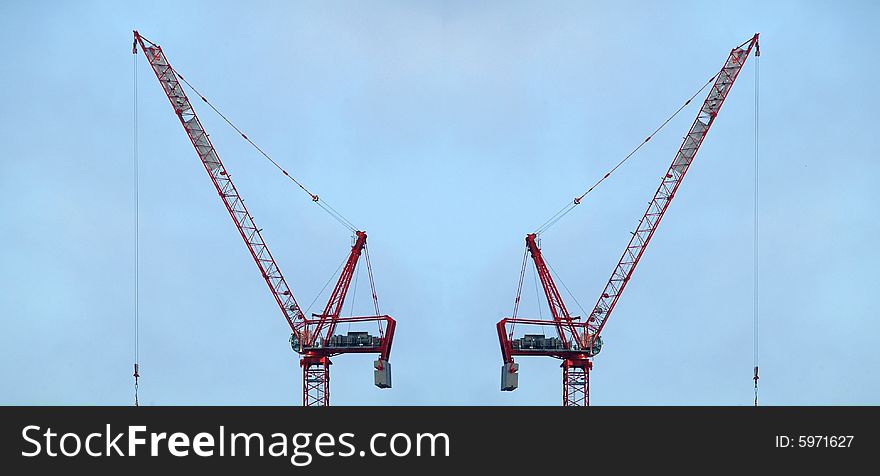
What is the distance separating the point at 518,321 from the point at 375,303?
556 inches

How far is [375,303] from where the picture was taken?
138 m

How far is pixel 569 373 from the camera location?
141 metres

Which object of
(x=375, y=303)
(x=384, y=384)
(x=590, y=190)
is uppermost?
(x=590, y=190)
